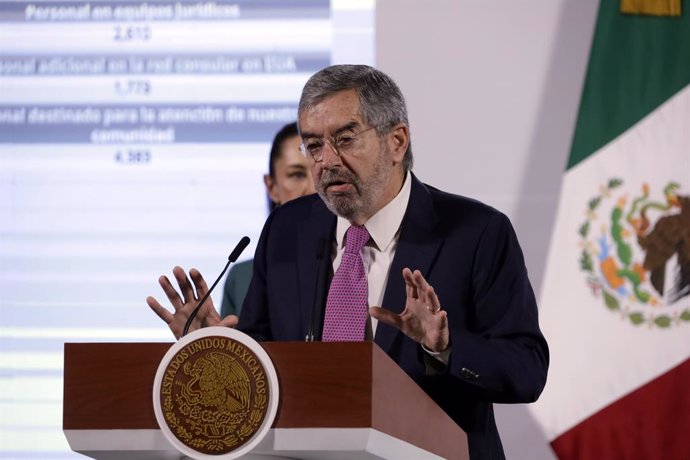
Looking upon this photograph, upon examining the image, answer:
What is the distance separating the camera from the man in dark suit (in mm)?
2363

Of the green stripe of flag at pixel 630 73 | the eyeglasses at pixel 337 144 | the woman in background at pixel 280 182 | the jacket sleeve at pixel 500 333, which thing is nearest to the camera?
the jacket sleeve at pixel 500 333

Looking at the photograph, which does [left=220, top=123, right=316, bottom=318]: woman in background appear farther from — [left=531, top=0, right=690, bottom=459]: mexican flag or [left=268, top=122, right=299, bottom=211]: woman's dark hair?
[left=531, top=0, right=690, bottom=459]: mexican flag

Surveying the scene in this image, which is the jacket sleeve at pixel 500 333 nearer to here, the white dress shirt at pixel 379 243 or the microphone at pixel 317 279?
the white dress shirt at pixel 379 243

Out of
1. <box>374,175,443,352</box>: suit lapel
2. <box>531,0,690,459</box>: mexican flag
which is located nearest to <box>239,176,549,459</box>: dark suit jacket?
<box>374,175,443,352</box>: suit lapel

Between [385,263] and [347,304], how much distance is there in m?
0.18

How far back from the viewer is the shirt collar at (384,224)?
2.55m

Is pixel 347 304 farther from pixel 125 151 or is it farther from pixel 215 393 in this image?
pixel 125 151

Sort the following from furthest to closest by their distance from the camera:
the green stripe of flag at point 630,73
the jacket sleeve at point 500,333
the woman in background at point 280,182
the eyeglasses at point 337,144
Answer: the green stripe of flag at point 630,73
the woman in background at point 280,182
the eyeglasses at point 337,144
the jacket sleeve at point 500,333

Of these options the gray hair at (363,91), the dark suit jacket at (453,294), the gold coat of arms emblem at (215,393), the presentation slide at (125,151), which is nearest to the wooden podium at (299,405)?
the gold coat of arms emblem at (215,393)

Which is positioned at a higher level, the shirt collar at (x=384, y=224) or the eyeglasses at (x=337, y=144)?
the eyeglasses at (x=337, y=144)

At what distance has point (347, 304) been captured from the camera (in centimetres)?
239

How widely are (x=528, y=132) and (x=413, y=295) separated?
2.67m

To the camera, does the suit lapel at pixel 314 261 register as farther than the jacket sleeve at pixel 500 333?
Yes

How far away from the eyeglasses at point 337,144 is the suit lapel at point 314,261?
18 centimetres
